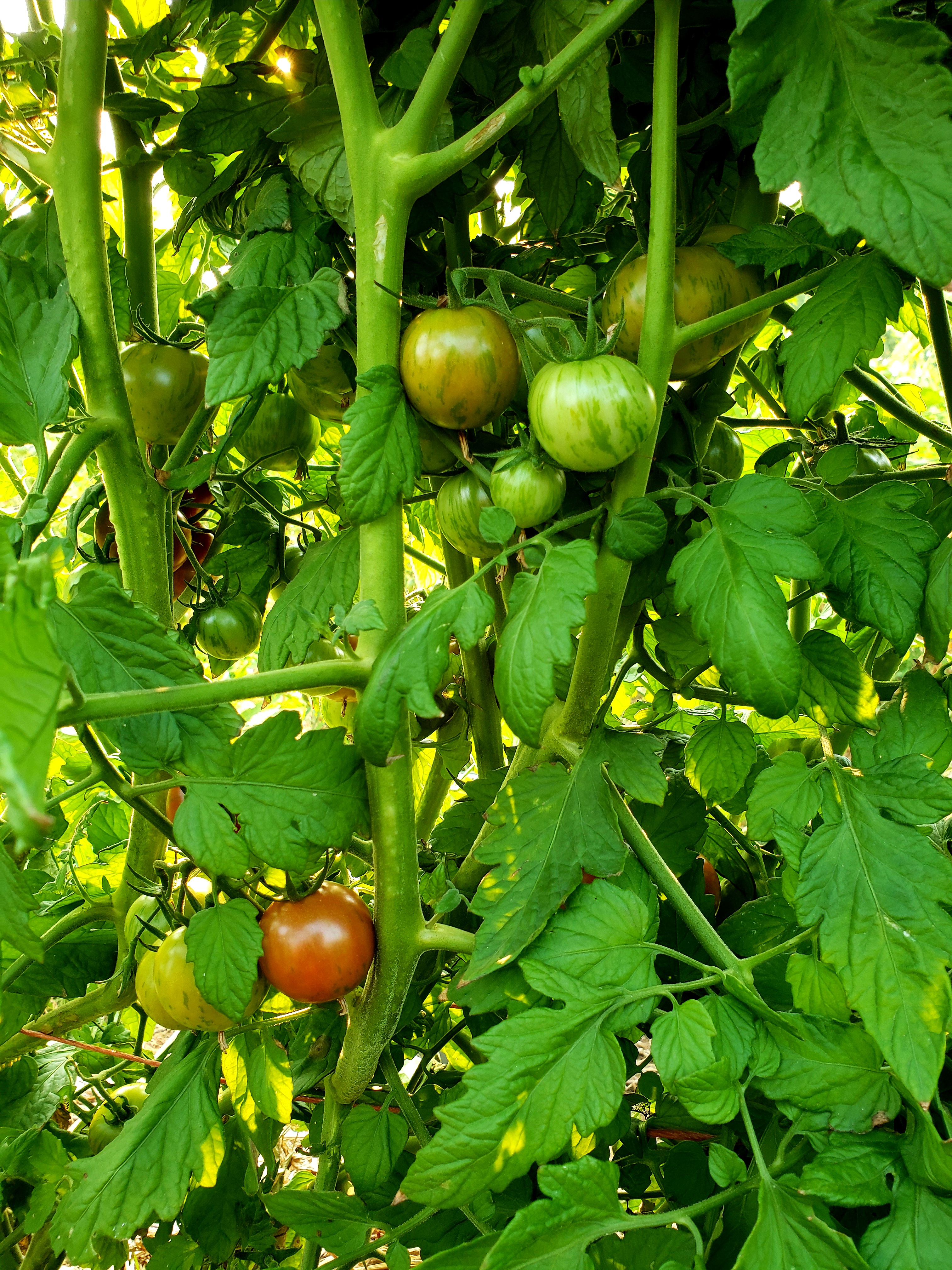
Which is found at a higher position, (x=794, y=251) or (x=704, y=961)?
(x=794, y=251)

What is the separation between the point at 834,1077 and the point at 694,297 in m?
0.47

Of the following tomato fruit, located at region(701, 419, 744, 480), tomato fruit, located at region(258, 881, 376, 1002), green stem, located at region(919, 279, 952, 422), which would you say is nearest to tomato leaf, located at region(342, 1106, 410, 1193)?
tomato fruit, located at region(258, 881, 376, 1002)

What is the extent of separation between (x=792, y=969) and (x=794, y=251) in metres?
0.43

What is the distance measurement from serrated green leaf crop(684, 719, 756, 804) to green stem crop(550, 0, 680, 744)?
0.17 meters

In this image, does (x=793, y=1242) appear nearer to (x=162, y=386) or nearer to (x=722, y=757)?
(x=722, y=757)

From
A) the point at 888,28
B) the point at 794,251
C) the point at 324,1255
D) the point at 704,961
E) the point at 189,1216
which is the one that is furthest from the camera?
the point at 324,1255

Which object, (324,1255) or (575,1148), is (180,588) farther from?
(324,1255)

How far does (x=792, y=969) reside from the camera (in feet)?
1.71

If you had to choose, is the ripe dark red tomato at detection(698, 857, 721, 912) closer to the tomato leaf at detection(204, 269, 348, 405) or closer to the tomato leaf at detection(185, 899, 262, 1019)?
the tomato leaf at detection(185, 899, 262, 1019)

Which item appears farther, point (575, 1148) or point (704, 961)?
point (704, 961)

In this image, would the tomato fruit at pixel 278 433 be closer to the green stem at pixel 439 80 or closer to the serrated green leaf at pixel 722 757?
the green stem at pixel 439 80


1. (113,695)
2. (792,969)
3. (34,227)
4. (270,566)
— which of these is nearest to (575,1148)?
(792,969)

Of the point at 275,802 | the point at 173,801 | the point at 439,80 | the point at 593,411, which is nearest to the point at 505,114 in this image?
the point at 439,80

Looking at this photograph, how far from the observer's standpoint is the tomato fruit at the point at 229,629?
85cm
